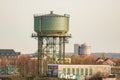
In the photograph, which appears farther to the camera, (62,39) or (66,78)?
(62,39)

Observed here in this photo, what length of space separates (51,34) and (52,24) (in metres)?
1.45

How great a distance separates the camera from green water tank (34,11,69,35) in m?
66.4

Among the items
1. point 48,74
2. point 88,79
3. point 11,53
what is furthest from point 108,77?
point 11,53

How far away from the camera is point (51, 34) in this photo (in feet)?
217

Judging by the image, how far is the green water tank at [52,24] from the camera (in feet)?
218

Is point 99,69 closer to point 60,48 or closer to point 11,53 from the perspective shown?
point 60,48

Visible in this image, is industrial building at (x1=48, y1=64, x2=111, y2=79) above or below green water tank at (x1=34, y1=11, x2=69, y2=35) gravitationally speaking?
below

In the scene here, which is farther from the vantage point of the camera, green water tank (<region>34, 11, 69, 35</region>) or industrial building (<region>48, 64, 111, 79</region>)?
green water tank (<region>34, 11, 69, 35</region>)

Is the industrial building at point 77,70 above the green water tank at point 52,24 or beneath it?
beneath

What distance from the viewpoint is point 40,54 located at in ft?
220

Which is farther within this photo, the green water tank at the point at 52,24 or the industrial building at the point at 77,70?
the green water tank at the point at 52,24

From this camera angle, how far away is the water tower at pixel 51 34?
66.3m

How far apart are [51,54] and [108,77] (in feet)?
39.0

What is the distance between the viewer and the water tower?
66.3m
